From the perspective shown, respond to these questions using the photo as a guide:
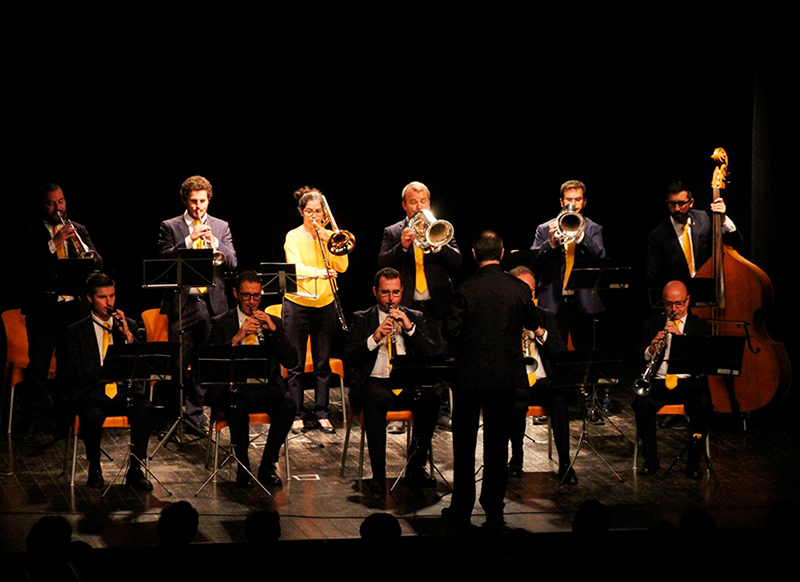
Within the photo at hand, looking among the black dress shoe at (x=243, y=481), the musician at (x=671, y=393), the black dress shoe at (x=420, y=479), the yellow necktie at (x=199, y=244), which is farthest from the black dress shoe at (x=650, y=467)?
the yellow necktie at (x=199, y=244)

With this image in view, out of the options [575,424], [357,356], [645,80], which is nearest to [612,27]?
[645,80]

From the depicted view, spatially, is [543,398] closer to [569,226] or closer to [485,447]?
[485,447]

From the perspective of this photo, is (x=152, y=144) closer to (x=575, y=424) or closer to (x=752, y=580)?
(x=575, y=424)

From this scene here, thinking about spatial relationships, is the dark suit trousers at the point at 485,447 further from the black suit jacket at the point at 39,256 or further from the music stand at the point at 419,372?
the black suit jacket at the point at 39,256

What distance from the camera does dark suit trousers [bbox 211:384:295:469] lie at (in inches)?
279

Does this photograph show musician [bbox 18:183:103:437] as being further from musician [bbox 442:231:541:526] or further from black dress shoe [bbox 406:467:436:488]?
musician [bbox 442:231:541:526]

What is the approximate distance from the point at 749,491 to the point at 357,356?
2575 millimetres

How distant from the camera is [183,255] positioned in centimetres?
742

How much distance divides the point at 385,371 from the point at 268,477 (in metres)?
1.01

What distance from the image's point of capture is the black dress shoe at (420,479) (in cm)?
710

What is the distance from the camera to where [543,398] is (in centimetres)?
743

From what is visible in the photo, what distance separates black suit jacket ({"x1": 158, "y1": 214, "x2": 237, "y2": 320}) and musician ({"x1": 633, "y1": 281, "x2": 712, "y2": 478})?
2966 millimetres

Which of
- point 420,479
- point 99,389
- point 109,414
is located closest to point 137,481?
point 109,414

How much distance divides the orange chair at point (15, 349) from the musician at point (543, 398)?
3.49 m
